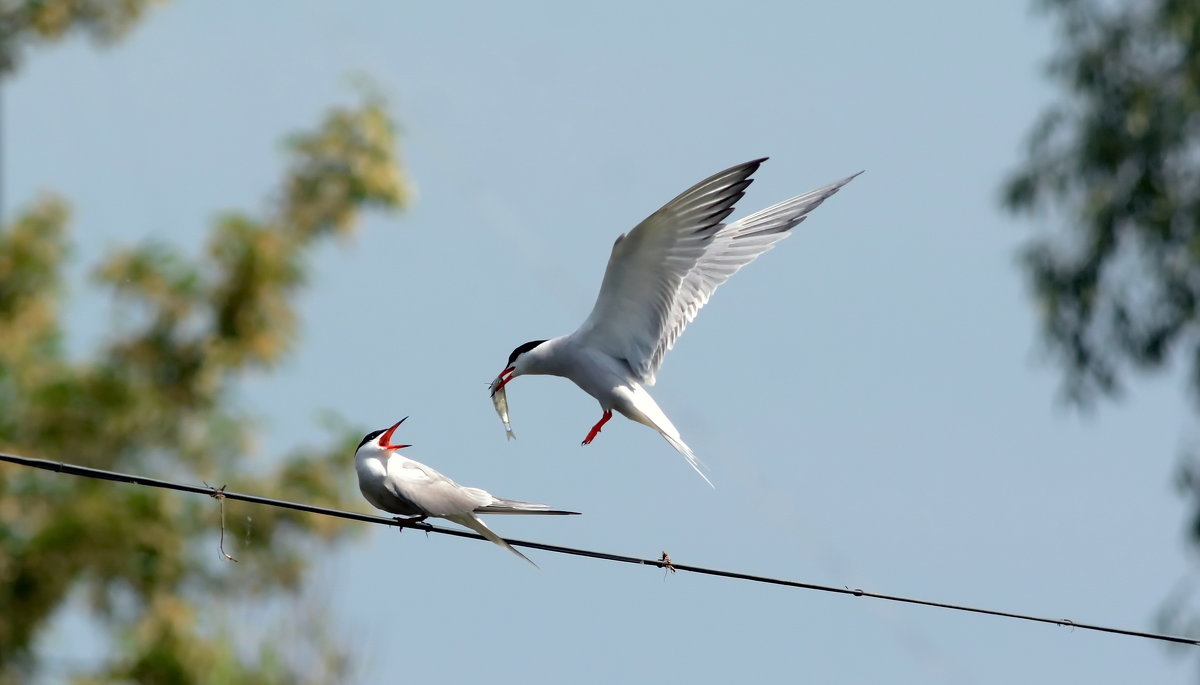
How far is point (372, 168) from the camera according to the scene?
13.2 meters

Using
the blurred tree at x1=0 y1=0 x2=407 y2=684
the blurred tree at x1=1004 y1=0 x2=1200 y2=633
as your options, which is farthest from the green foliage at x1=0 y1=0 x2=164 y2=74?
the blurred tree at x1=1004 y1=0 x2=1200 y2=633

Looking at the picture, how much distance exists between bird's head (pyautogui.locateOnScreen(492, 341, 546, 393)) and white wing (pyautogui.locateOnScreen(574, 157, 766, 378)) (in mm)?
200

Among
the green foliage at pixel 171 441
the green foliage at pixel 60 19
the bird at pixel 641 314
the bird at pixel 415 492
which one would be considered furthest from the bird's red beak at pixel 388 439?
the green foliage at pixel 60 19

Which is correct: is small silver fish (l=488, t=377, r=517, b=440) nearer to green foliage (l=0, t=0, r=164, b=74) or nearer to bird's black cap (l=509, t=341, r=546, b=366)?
bird's black cap (l=509, t=341, r=546, b=366)

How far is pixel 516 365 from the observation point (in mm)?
6570

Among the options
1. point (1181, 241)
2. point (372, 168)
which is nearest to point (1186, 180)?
point (1181, 241)

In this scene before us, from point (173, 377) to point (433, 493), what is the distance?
860 centimetres

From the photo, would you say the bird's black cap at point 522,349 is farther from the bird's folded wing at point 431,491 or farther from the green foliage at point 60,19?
the green foliage at point 60,19

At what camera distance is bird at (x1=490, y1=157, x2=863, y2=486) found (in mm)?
6191

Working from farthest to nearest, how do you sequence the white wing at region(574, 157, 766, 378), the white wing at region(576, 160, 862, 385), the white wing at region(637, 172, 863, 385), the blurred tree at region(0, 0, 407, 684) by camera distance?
the blurred tree at region(0, 0, 407, 684), the white wing at region(637, 172, 863, 385), the white wing at region(576, 160, 862, 385), the white wing at region(574, 157, 766, 378)

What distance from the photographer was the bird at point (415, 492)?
16.1 ft

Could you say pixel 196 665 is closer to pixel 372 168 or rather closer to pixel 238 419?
pixel 238 419

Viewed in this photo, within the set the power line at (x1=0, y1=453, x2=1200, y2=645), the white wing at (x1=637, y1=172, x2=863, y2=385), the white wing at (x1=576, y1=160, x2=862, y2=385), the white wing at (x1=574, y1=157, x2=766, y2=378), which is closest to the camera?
the power line at (x1=0, y1=453, x2=1200, y2=645)

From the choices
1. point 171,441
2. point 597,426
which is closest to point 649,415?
point 597,426
